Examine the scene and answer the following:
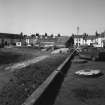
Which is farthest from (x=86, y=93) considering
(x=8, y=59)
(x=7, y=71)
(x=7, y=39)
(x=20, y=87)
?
(x=7, y=39)

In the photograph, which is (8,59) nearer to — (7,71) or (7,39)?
(7,71)

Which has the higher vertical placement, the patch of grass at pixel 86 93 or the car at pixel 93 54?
the car at pixel 93 54

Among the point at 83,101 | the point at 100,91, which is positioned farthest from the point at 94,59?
the point at 83,101

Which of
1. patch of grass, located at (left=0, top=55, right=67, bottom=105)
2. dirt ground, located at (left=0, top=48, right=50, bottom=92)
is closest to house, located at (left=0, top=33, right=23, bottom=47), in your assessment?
dirt ground, located at (left=0, top=48, right=50, bottom=92)

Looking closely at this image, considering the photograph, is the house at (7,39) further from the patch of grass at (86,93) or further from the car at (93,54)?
the patch of grass at (86,93)

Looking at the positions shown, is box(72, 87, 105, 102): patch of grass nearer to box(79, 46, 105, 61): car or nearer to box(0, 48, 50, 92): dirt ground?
box(0, 48, 50, 92): dirt ground

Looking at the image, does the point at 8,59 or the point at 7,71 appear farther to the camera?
the point at 8,59

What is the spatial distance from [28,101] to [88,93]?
7.46 feet

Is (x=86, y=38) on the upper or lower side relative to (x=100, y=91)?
upper

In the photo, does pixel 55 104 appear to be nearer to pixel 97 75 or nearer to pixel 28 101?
pixel 28 101

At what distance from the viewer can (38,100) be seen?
4195 millimetres

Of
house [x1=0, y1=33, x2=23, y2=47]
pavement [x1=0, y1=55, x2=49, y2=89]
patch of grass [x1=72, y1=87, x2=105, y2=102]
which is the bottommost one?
pavement [x1=0, y1=55, x2=49, y2=89]

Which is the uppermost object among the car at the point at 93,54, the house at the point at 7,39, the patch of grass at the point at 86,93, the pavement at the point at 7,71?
the house at the point at 7,39

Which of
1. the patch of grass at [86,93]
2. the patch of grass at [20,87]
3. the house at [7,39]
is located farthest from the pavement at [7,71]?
the house at [7,39]
